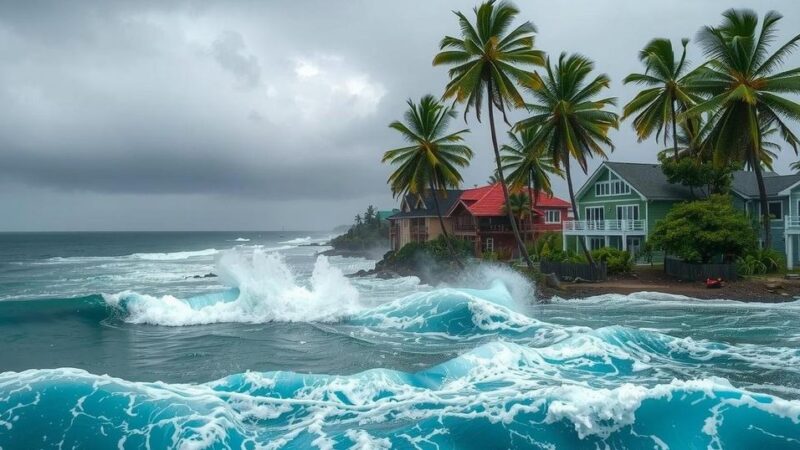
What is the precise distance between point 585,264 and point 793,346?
15572mm

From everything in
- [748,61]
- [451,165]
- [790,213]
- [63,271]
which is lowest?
[63,271]

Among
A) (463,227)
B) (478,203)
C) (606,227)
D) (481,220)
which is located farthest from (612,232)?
(463,227)

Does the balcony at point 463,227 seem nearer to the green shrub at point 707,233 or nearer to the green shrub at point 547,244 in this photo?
the green shrub at point 547,244

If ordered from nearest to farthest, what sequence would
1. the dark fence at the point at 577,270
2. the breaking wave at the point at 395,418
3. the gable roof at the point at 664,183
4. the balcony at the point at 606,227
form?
the breaking wave at the point at 395,418 → the dark fence at the point at 577,270 → the gable roof at the point at 664,183 → the balcony at the point at 606,227

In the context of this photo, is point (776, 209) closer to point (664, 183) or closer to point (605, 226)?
point (664, 183)

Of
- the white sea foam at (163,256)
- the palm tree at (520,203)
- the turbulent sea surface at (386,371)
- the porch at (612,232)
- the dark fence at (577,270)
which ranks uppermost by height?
the palm tree at (520,203)

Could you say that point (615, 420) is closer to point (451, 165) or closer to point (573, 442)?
point (573, 442)

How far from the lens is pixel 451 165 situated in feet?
118

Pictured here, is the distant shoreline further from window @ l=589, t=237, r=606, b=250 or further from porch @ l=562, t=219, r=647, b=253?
window @ l=589, t=237, r=606, b=250

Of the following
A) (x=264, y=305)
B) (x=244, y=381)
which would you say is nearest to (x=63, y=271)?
(x=264, y=305)

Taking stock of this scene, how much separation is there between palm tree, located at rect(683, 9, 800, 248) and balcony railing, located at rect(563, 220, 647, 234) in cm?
769

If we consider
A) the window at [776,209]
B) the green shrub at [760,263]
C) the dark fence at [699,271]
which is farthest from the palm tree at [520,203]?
the green shrub at [760,263]

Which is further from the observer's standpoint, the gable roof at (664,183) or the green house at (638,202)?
the gable roof at (664,183)

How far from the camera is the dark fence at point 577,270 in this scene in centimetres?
2920
